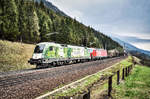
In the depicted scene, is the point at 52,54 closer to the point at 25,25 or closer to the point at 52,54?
the point at 52,54

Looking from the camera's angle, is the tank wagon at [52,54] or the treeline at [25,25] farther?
the treeline at [25,25]

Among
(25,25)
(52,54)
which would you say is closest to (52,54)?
(52,54)

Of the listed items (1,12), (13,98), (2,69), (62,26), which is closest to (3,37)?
(1,12)

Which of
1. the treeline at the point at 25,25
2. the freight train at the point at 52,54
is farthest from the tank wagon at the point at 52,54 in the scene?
the treeline at the point at 25,25

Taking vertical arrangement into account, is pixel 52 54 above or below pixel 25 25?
below

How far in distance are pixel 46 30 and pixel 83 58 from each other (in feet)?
71.5

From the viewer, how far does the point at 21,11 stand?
3697 centimetres

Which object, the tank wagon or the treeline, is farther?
the treeline

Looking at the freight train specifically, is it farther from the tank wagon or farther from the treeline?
the treeline

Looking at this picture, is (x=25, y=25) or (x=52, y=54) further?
(x=25, y=25)

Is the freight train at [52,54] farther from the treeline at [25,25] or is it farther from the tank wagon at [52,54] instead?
the treeline at [25,25]

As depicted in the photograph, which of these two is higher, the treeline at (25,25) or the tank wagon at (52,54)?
the treeline at (25,25)

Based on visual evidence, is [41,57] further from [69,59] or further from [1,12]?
[1,12]

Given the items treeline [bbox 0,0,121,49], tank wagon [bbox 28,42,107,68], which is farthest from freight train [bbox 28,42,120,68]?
treeline [bbox 0,0,121,49]
